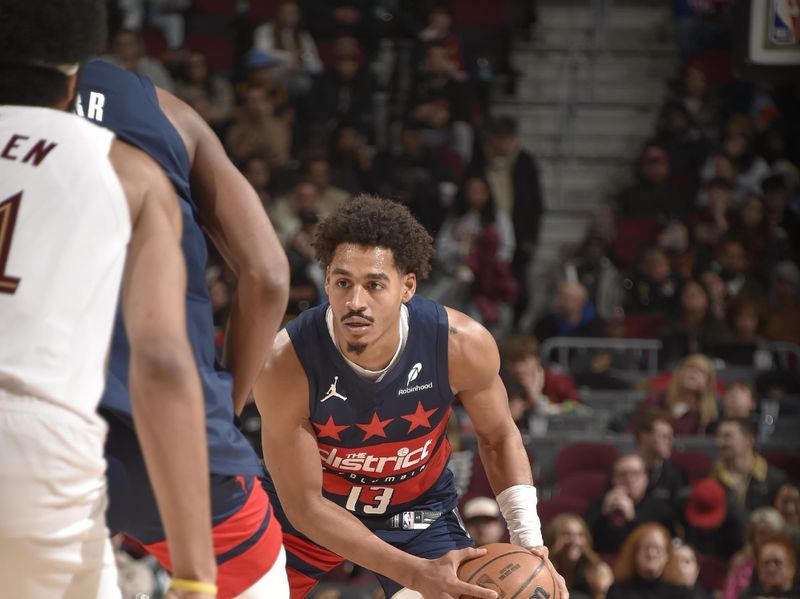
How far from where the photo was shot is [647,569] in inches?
270

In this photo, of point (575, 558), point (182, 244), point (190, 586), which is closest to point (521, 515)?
point (182, 244)

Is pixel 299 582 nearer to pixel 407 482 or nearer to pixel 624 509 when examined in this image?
pixel 407 482

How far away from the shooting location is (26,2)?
1979 mm

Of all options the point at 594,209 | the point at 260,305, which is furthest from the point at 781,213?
the point at 260,305

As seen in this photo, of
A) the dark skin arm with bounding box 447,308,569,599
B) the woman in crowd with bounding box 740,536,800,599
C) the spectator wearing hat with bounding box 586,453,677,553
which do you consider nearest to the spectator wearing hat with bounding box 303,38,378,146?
the spectator wearing hat with bounding box 586,453,677,553

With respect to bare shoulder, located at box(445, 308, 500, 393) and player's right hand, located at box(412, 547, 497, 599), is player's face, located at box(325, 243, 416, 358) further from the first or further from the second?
player's right hand, located at box(412, 547, 497, 599)

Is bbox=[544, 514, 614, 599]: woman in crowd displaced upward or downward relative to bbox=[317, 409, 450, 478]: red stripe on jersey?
downward

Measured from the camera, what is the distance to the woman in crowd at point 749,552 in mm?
7070

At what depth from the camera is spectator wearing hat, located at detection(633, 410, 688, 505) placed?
24.6 ft

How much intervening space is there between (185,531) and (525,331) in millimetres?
8280

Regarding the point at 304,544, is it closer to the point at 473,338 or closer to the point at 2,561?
the point at 473,338

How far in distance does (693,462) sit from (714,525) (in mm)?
508

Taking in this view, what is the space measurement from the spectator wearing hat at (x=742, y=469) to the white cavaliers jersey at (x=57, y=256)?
6223 millimetres

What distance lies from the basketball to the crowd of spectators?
320cm
